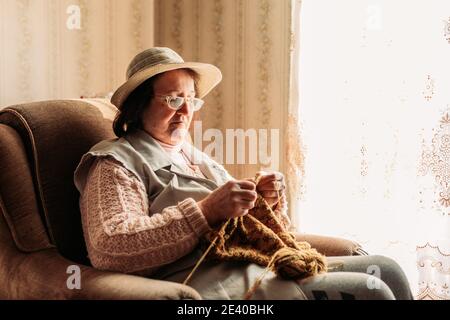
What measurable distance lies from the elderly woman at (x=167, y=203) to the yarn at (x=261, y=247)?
0.07 ft

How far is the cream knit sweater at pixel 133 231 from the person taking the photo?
121cm

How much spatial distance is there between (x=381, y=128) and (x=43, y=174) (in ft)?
4.61

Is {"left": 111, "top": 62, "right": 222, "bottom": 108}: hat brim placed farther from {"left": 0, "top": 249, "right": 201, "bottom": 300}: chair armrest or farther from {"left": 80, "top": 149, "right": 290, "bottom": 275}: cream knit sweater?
{"left": 0, "top": 249, "right": 201, "bottom": 300}: chair armrest

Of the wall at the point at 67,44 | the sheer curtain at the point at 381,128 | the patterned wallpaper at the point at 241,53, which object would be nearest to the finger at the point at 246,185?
the wall at the point at 67,44

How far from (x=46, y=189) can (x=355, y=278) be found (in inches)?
32.5

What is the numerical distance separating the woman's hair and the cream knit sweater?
0.30 m

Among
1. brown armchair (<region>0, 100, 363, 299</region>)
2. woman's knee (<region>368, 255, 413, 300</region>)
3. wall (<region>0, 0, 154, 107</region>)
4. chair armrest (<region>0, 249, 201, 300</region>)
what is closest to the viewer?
chair armrest (<region>0, 249, 201, 300</region>)

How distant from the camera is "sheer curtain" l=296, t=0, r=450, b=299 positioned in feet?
6.90

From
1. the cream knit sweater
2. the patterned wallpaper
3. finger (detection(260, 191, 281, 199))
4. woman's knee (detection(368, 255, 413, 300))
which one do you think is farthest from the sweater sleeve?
the patterned wallpaper

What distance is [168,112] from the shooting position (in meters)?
1.52

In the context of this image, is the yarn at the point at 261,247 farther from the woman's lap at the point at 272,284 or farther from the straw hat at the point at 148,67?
the straw hat at the point at 148,67

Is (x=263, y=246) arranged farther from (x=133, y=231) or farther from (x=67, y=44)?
(x=67, y=44)

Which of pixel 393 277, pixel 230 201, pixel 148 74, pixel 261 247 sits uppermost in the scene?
pixel 148 74

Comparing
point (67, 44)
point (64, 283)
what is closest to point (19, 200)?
point (64, 283)
